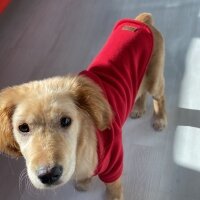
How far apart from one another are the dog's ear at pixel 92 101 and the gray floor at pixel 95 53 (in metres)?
0.45

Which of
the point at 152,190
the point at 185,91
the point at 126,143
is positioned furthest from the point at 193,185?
the point at 185,91

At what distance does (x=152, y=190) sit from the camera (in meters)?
1.42

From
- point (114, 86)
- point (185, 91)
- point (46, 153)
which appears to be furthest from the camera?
point (185, 91)

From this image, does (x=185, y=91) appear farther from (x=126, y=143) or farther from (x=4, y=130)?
(x=4, y=130)

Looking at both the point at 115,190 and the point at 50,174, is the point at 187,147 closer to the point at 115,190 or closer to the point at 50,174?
the point at 115,190

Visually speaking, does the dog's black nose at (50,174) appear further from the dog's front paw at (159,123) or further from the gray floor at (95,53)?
the dog's front paw at (159,123)

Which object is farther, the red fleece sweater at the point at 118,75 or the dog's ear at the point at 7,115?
the red fleece sweater at the point at 118,75

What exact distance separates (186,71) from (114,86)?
0.64 m

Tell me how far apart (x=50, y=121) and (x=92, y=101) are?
0.46 ft

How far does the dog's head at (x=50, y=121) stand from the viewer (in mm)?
970

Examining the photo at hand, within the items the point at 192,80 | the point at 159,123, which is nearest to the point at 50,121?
the point at 159,123

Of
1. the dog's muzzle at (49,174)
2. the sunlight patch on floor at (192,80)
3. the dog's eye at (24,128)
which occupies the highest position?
the sunlight patch on floor at (192,80)

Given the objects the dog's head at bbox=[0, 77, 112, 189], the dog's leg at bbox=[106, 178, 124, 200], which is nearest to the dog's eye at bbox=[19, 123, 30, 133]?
the dog's head at bbox=[0, 77, 112, 189]

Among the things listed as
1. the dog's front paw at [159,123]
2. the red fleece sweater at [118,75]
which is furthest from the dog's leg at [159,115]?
the red fleece sweater at [118,75]
